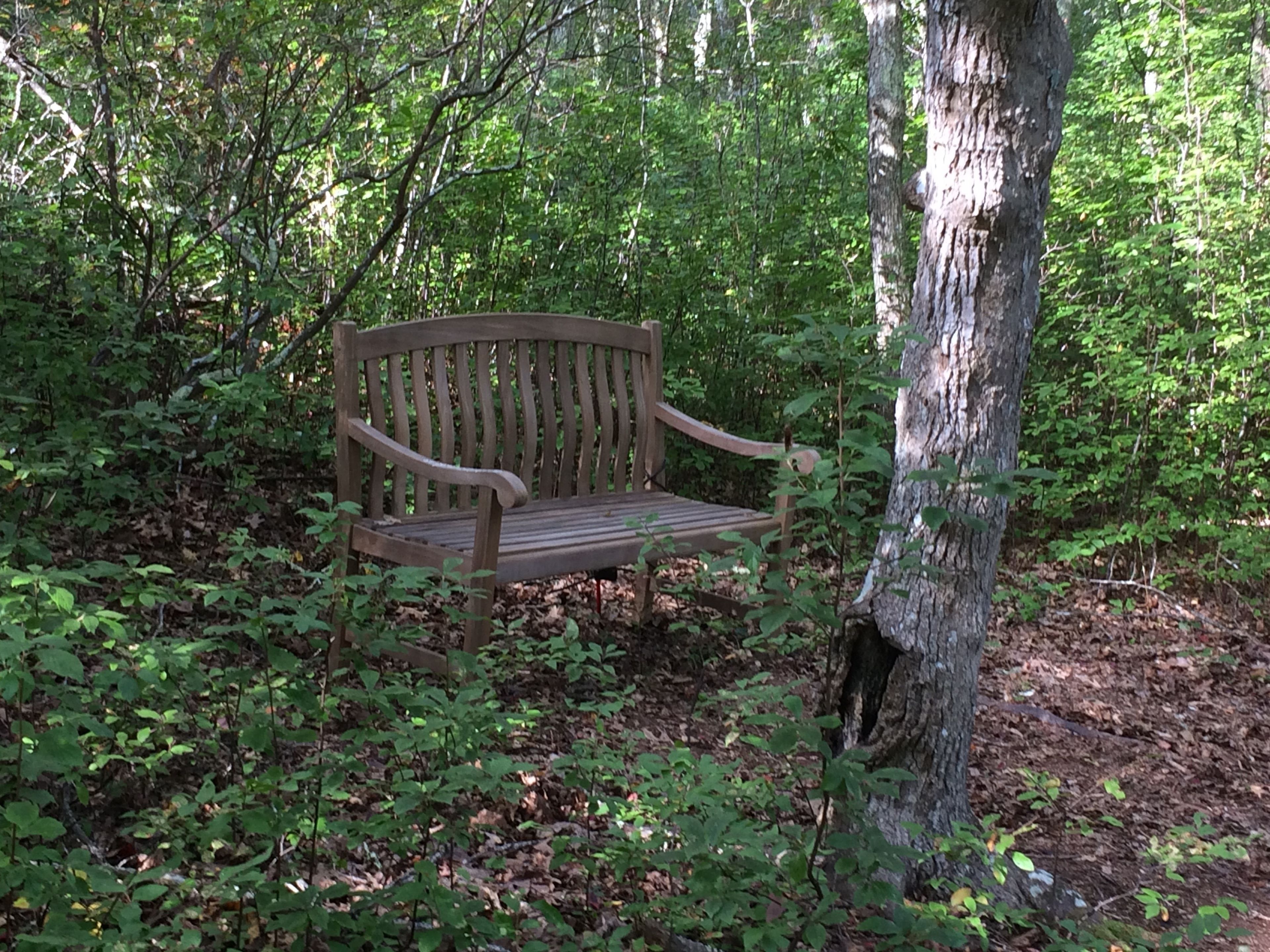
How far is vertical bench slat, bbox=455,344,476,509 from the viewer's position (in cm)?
404

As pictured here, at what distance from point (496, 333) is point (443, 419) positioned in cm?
43

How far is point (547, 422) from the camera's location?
4.30m

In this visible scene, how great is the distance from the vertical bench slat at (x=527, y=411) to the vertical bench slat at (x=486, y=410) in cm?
13

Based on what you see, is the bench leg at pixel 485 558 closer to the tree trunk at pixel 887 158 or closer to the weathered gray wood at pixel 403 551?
the weathered gray wood at pixel 403 551

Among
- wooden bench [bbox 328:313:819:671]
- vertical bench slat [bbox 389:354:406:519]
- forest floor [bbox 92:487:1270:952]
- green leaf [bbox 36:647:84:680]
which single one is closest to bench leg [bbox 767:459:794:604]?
wooden bench [bbox 328:313:819:671]

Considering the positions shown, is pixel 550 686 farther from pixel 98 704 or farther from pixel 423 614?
pixel 98 704

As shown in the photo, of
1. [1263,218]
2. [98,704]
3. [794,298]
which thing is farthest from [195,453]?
[1263,218]

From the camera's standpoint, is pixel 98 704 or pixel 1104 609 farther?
pixel 1104 609

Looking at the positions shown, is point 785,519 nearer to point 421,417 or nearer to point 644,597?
point 644,597

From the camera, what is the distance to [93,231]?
15.3ft

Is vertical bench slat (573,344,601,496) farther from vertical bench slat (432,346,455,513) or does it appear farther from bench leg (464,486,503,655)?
bench leg (464,486,503,655)

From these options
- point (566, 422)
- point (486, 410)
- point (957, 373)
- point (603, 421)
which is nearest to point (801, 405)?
point (957, 373)

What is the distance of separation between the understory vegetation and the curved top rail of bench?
22.7 inches

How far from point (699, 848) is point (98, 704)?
1.38 meters
